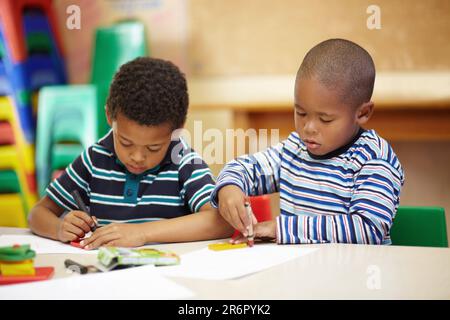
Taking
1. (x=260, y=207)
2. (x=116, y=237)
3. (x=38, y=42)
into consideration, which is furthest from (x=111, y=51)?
(x=116, y=237)

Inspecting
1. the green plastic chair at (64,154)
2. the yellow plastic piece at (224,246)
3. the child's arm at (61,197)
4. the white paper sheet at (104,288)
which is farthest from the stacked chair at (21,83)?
the white paper sheet at (104,288)

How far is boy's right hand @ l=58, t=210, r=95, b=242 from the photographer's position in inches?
50.7

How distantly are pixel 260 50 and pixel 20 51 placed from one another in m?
1.27

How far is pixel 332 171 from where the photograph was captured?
4.39ft

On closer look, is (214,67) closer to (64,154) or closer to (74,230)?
(64,154)

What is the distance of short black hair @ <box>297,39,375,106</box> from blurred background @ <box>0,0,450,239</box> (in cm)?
157

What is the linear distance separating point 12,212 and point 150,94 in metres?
2.02

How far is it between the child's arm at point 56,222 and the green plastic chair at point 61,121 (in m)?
1.60

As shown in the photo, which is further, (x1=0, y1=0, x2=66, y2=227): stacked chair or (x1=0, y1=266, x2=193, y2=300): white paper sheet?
(x1=0, y1=0, x2=66, y2=227): stacked chair

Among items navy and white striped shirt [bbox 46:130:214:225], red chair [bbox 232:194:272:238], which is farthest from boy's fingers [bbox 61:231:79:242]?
red chair [bbox 232:194:272:238]

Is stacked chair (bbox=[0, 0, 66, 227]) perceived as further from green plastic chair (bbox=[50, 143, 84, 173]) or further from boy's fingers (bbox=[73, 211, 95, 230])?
boy's fingers (bbox=[73, 211, 95, 230])

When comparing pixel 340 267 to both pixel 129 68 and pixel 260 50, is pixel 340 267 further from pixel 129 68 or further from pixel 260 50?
pixel 260 50

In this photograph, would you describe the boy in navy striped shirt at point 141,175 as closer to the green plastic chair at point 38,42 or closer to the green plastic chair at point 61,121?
the green plastic chair at point 61,121

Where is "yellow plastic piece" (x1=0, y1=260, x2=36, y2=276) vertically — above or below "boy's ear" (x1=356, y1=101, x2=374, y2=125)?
below
